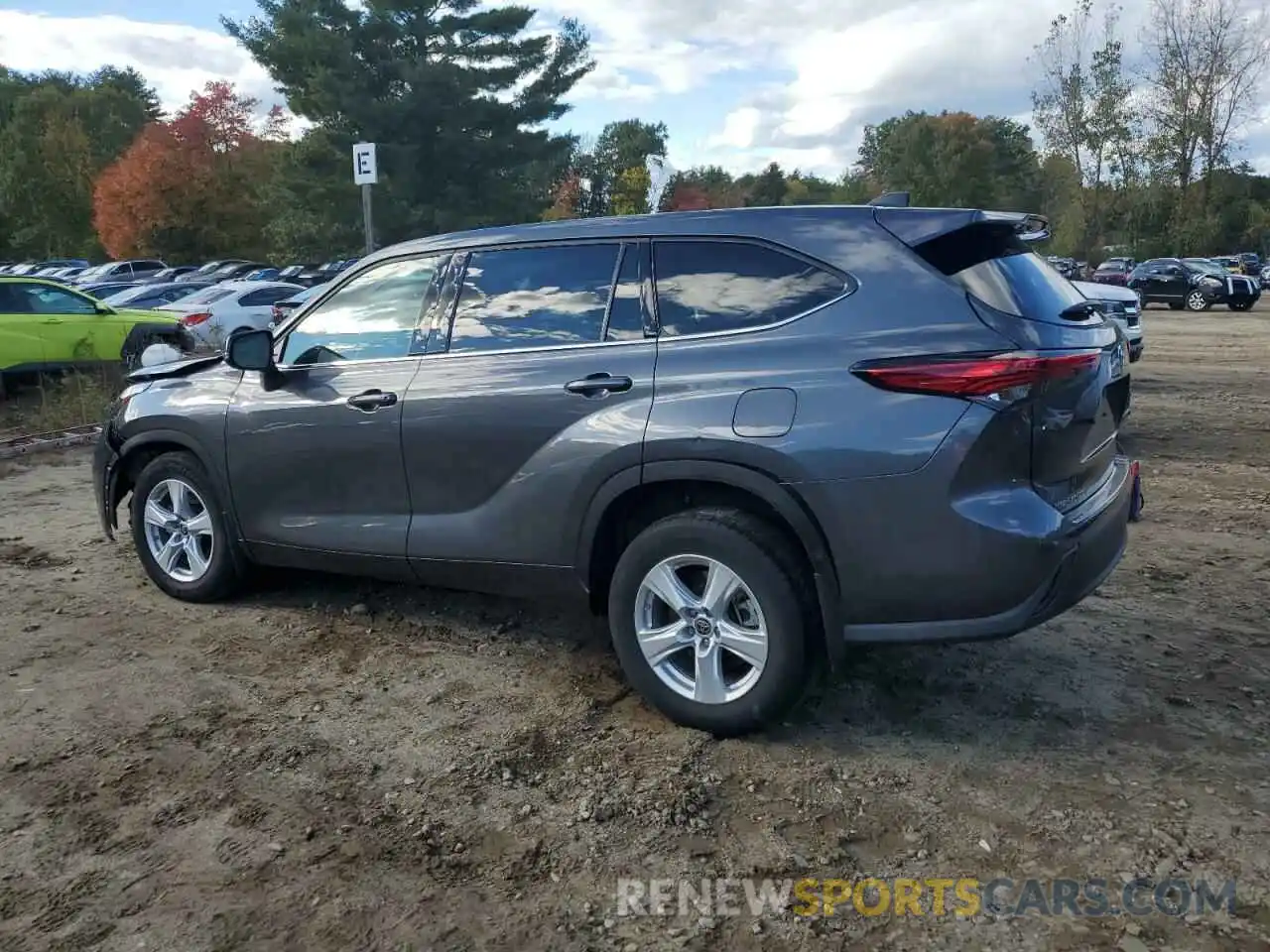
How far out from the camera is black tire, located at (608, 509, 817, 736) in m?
3.57

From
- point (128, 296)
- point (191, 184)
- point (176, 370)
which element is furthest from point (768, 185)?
point (176, 370)

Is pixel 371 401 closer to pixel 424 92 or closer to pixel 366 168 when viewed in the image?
pixel 366 168

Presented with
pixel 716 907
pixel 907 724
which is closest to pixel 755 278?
pixel 907 724

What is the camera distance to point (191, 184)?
49156 millimetres

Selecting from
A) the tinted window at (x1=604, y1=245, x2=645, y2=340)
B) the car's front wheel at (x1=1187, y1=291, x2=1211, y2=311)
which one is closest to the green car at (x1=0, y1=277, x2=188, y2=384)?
the tinted window at (x1=604, y1=245, x2=645, y2=340)

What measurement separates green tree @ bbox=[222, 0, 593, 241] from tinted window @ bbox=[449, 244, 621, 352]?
32050 mm

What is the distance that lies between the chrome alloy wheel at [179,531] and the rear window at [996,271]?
3.52m

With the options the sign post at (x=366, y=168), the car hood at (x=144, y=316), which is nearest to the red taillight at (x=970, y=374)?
the sign post at (x=366, y=168)

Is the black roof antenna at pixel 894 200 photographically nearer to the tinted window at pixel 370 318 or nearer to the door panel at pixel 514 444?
the door panel at pixel 514 444

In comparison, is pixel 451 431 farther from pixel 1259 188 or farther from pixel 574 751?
pixel 1259 188

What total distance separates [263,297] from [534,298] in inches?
689

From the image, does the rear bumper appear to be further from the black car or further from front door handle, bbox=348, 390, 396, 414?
the black car

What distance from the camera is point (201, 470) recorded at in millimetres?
5117

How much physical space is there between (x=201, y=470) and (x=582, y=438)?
2224 mm
